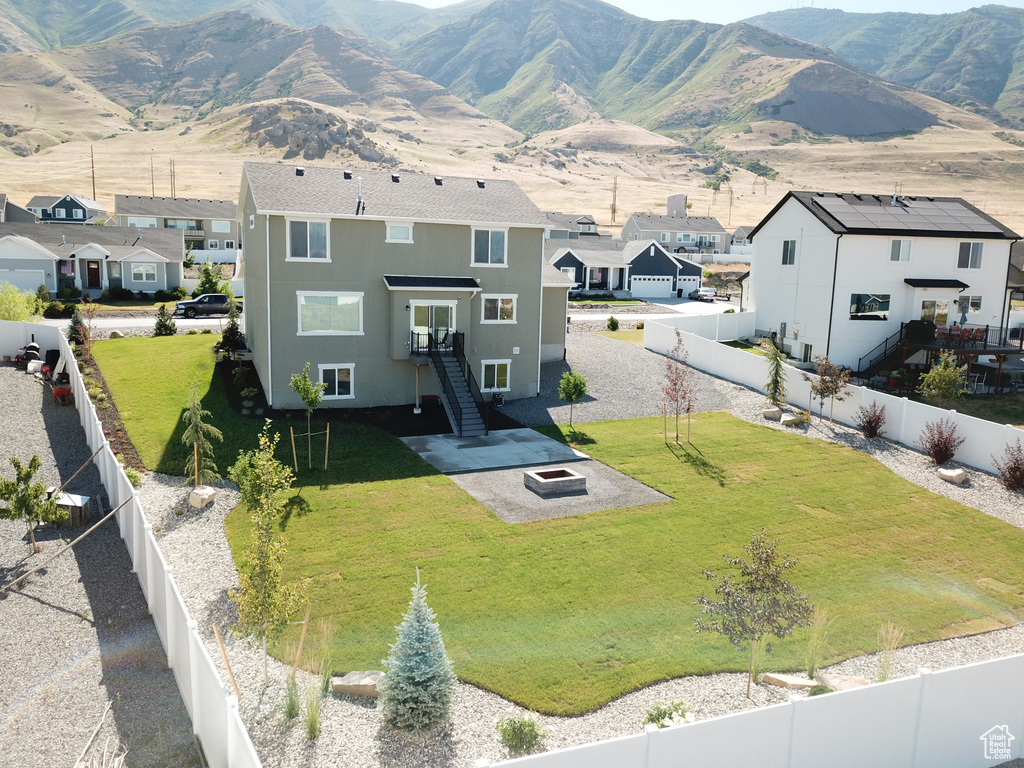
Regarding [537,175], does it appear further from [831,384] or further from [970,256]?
[831,384]

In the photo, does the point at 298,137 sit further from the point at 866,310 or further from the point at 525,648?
the point at 525,648

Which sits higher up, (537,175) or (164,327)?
(537,175)

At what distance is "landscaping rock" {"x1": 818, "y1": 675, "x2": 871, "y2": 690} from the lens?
11305 millimetres

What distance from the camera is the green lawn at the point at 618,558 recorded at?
40.7 ft

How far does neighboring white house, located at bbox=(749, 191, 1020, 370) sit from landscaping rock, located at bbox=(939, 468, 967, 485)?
14.2m

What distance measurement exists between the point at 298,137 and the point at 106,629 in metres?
168

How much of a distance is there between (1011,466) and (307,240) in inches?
927

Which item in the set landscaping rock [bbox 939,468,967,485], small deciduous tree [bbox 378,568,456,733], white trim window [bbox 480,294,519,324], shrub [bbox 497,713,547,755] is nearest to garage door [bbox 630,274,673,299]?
white trim window [bbox 480,294,519,324]

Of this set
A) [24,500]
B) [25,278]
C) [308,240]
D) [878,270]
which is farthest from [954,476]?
[25,278]

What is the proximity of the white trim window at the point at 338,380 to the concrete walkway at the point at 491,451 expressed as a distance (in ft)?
12.2

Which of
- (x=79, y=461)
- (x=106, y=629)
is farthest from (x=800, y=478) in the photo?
(x=79, y=461)

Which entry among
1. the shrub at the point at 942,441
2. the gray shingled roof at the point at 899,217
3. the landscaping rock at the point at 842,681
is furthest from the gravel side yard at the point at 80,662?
the gray shingled roof at the point at 899,217

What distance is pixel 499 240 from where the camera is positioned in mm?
29938

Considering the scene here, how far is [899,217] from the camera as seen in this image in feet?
122
